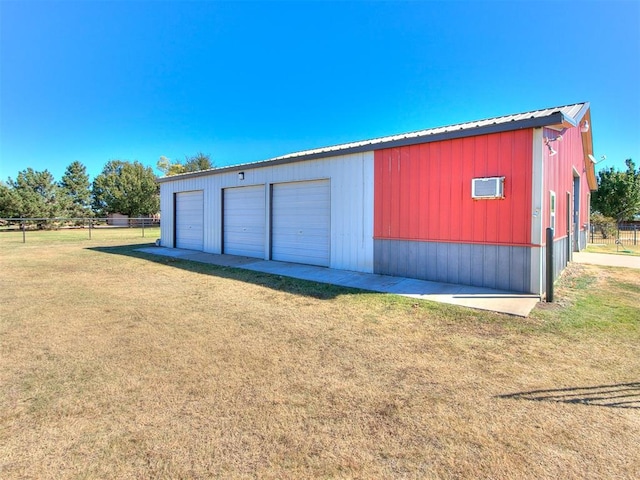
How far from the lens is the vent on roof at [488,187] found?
5574 millimetres

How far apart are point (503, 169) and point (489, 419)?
188 inches

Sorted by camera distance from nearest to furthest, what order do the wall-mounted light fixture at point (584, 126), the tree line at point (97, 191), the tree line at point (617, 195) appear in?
the wall-mounted light fixture at point (584, 126) → the tree line at point (617, 195) → the tree line at point (97, 191)

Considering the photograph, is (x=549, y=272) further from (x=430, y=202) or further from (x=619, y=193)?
(x=619, y=193)

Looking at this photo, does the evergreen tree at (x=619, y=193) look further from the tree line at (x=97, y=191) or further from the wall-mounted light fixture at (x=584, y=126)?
the tree line at (x=97, y=191)

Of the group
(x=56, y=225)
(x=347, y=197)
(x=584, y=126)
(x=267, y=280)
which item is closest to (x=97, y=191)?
(x=56, y=225)

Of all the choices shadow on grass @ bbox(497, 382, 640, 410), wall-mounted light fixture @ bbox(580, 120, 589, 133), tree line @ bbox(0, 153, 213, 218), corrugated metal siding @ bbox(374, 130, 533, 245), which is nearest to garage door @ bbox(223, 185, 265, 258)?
corrugated metal siding @ bbox(374, 130, 533, 245)

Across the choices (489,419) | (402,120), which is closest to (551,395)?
(489,419)

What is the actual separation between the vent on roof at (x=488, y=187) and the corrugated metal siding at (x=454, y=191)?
121 millimetres

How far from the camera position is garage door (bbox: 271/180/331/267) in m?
8.41

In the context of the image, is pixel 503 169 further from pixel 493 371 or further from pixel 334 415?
pixel 334 415

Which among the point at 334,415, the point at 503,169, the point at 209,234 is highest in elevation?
the point at 503,169

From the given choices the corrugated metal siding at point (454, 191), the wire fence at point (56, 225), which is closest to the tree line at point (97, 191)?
the wire fence at point (56, 225)

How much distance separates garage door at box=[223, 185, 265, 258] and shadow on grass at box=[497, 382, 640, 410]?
8343 mm

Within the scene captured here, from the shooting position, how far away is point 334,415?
2182 millimetres
